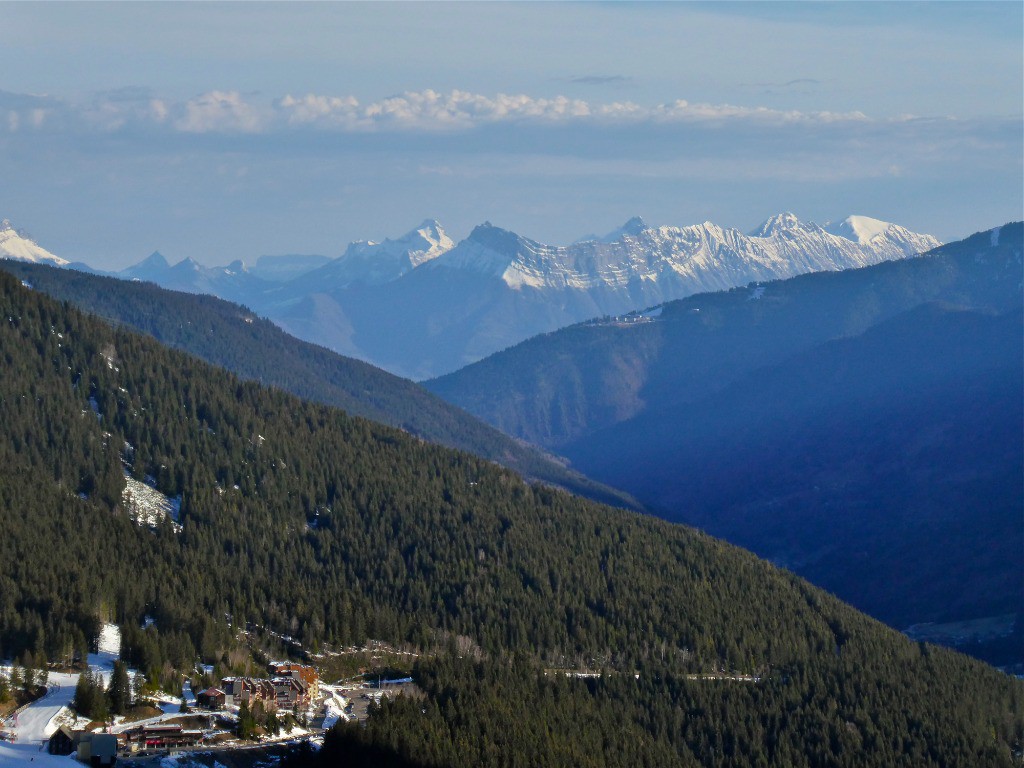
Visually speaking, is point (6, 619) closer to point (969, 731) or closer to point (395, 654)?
point (395, 654)

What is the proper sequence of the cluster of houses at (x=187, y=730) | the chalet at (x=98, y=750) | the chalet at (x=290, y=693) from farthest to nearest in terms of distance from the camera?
the chalet at (x=290, y=693)
the cluster of houses at (x=187, y=730)
the chalet at (x=98, y=750)

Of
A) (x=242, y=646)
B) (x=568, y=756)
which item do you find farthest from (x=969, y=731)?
(x=242, y=646)

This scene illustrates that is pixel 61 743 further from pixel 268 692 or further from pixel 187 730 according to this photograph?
pixel 268 692

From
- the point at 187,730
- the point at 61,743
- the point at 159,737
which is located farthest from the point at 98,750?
the point at 187,730

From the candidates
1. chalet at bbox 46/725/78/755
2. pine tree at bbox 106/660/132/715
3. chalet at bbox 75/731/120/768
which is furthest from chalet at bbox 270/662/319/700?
chalet at bbox 46/725/78/755

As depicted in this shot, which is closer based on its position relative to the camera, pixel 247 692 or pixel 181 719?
pixel 181 719

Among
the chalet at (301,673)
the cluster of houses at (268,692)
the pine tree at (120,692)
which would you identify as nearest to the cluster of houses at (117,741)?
the pine tree at (120,692)

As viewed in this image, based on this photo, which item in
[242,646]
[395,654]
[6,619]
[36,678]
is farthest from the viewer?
[395,654]

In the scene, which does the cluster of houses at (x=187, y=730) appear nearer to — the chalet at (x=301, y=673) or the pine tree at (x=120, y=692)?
the chalet at (x=301, y=673)

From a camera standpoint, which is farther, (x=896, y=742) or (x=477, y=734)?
(x=896, y=742)
